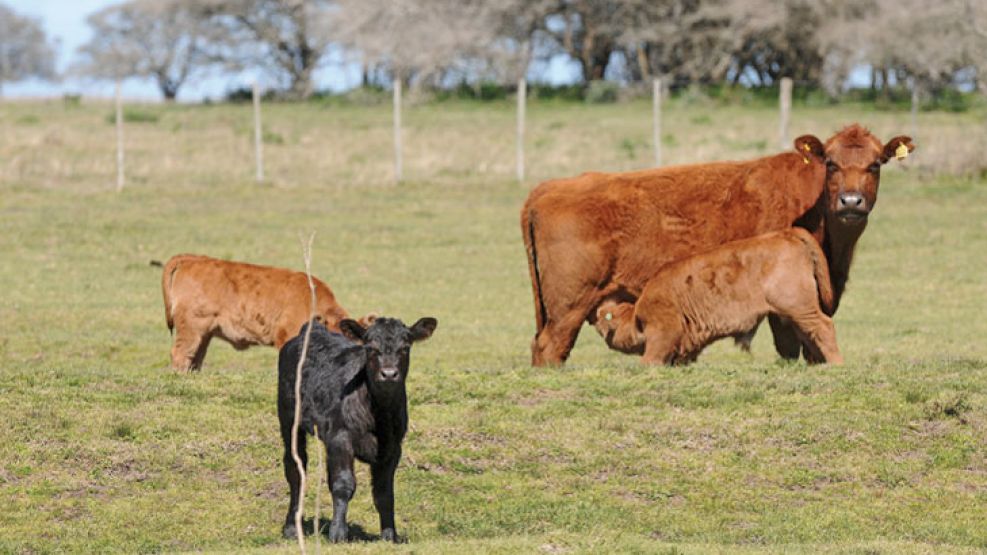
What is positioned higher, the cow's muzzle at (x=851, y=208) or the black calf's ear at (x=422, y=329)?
the cow's muzzle at (x=851, y=208)

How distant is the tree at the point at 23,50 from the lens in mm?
107812

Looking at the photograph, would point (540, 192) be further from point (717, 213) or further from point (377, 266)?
point (377, 266)

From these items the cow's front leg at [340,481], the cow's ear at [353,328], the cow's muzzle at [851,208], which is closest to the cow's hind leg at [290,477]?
the cow's front leg at [340,481]

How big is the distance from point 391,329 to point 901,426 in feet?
15.3

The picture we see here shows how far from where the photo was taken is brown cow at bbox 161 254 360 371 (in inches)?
599

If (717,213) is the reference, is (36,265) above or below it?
below

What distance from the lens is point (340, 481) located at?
886 centimetres

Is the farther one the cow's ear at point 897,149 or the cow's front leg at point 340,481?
the cow's ear at point 897,149

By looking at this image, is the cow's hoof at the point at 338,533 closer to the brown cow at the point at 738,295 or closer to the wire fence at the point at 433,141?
the brown cow at the point at 738,295

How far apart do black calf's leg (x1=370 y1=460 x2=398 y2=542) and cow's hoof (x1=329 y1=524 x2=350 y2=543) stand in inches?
10.4

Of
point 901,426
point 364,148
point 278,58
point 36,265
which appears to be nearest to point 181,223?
point 36,265

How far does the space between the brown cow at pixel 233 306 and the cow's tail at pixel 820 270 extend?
4.42m

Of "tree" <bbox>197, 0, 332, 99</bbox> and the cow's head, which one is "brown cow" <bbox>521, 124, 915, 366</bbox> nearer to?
the cow's head

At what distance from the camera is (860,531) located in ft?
32.8
